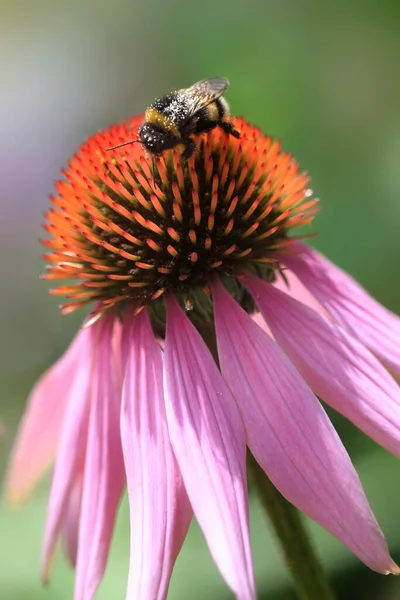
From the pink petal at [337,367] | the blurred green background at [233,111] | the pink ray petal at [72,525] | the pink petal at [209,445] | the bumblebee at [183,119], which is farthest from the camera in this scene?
the blurred green background at [233,111]

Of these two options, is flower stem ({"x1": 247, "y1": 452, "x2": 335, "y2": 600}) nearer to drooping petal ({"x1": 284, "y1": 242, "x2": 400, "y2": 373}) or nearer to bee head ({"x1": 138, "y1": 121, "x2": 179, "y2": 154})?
drooping petal ({"x1": 284, "y1": 242, "x2": 400, "y2": 373})

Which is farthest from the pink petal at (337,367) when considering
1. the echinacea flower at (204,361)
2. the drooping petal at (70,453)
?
the drooping petal at (70,453)

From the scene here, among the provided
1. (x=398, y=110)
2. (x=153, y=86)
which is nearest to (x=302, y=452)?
(x=398, y=110)

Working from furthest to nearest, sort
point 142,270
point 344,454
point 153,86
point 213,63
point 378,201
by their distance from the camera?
point 153,86 → point 213,63 → point 378,201 → point 142,270 → point 344,454

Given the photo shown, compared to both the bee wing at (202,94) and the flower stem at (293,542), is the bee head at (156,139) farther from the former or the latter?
the flower stem at (293,542)

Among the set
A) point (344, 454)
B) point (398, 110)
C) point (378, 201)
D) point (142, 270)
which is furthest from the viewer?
point (398, 110)

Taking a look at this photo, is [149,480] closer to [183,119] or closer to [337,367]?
[337,367]

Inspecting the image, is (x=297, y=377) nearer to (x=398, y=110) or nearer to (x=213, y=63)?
(x=398, y=110)
